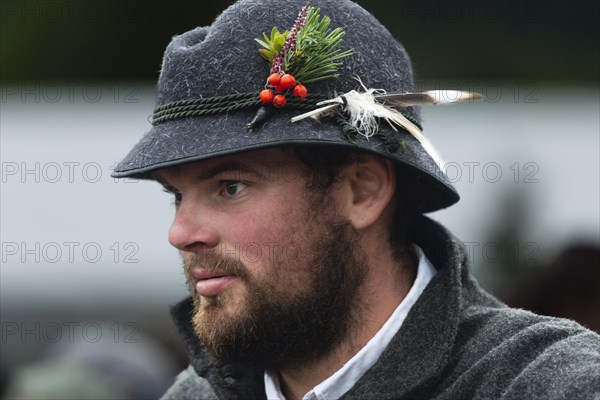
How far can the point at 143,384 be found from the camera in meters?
5.01

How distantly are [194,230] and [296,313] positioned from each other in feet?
1.15

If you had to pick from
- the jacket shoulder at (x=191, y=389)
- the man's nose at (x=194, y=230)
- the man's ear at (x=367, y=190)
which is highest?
the man's ear at (x=367, y=190)

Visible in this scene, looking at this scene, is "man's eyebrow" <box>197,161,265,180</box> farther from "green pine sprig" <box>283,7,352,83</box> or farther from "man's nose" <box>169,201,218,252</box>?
"green pine sprig" <box>283,7,352,83</box>

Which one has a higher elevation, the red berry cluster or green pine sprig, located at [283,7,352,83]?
green pine sprig, located at [283,7,352,83]

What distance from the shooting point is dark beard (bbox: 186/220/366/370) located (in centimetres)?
280

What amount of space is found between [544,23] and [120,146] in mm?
2568

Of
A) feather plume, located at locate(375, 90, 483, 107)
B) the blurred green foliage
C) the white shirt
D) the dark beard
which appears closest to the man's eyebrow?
the dark beard

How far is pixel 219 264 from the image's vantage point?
2.78 meters

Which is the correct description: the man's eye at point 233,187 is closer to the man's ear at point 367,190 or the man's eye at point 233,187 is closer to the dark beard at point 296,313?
the dark beard at point 296,313

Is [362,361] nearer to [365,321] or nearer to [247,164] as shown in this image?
[365,321]

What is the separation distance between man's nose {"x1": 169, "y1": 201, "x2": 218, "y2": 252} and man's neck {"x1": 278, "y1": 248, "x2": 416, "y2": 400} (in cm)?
44

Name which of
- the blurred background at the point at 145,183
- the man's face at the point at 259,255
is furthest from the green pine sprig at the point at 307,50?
the blurred background at the point at 145,183

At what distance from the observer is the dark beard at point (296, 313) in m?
2.80

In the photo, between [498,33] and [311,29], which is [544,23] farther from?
[311,29]
